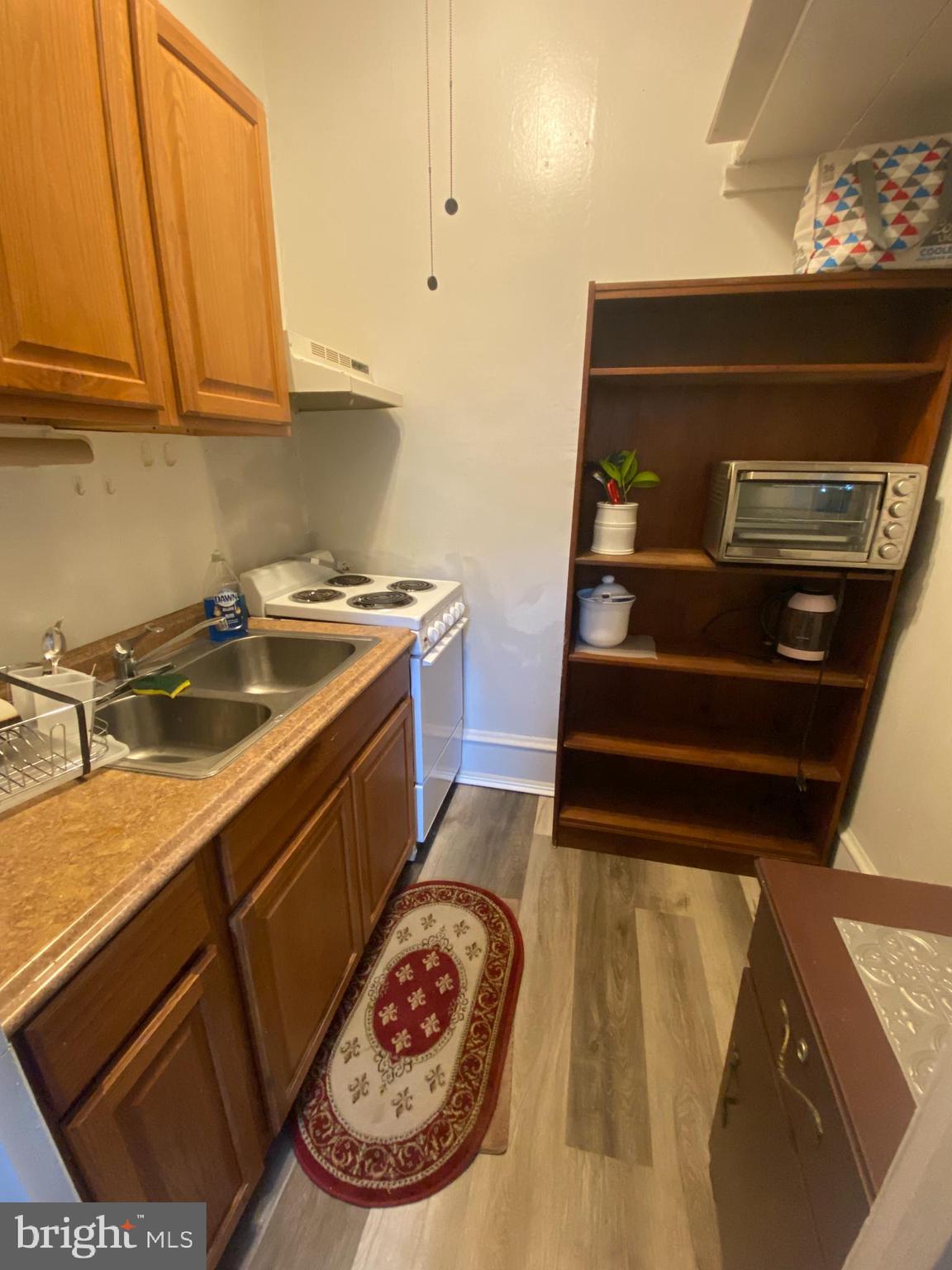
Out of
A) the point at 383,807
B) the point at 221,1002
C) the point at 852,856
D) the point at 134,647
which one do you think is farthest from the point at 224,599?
the point at 852,856

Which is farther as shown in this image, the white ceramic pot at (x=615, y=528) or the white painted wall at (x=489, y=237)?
the white ceramic pot at (x=615, y=528)

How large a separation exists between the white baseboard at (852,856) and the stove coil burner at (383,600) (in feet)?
5.57

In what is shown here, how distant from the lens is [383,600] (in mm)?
1832

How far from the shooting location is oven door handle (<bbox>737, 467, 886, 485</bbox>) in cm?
144

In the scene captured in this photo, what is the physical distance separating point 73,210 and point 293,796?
1.09 metres

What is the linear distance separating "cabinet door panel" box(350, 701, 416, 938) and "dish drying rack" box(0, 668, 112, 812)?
566 mm

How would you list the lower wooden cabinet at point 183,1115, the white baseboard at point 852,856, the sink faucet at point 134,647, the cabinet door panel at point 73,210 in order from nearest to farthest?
the lower wooden cabinet at point 183,1115 → the cabinet door panel at point 73,210 → the sink faucet at point 134,647 → the white baseboard at point 852,856

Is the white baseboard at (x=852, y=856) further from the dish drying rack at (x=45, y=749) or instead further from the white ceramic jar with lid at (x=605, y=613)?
the dish drying rack at (x=45, y=749)

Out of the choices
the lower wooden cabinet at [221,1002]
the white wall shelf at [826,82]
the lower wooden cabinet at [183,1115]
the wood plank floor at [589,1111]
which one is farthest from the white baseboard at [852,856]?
the white wall shelf at [826,82]

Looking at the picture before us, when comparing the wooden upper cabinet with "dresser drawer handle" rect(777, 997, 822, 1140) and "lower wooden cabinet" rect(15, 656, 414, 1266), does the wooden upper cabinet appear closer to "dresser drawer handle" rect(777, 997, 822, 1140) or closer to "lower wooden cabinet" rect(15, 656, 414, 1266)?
"lower wooden cabinet" rect(15, 656, 414, 1266)

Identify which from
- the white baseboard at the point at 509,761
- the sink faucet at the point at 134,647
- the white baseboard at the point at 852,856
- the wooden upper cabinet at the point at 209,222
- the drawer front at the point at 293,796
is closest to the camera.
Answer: the drawer front at the point at 293,796

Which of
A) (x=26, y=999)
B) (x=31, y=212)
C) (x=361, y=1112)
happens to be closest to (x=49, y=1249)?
(x=26, y=999)

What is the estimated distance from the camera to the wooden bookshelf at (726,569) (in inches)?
59.9

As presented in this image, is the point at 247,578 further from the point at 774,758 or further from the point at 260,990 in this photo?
the point at 774,758
